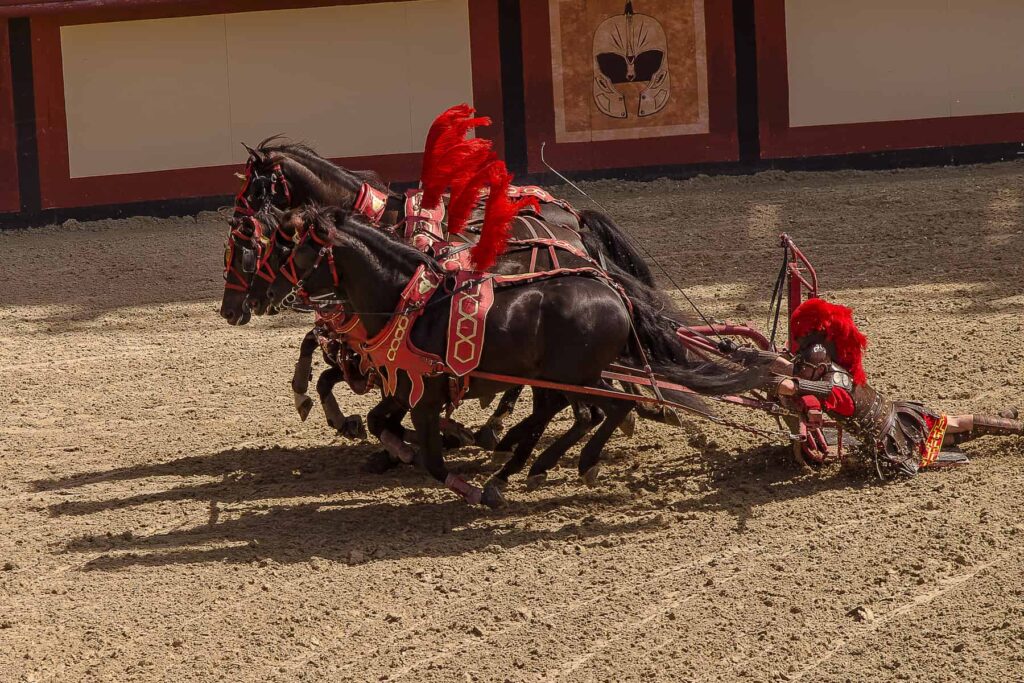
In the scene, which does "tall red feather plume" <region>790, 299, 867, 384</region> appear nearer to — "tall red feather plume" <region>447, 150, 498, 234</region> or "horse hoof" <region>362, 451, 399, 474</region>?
"tall red feather plume" <region>447, 150, 498, 234</region>

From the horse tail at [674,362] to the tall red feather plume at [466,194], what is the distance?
3.36 feet

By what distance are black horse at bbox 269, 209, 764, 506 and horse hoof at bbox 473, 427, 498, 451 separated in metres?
0.93

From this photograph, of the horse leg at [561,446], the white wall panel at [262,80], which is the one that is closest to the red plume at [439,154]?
the horse leg at [561,446]

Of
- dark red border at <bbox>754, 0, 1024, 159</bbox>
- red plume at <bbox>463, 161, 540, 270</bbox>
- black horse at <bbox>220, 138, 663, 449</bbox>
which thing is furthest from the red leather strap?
dark red border at <bbox>754, 0, 1024, 159</bbox>

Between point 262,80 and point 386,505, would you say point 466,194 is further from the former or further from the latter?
point 262,80

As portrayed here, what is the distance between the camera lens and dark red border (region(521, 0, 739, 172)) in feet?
46.6

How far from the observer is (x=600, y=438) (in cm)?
702

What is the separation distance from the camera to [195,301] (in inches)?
458

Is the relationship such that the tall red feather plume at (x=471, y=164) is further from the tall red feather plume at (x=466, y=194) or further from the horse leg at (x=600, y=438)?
the horse leg at (x=600, y=438)

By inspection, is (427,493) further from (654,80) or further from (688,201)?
(654,80)

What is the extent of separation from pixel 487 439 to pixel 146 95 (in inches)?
322

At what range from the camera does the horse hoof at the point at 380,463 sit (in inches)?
299

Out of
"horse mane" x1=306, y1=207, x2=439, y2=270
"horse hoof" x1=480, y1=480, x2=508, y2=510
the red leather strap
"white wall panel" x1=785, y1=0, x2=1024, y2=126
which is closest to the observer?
"horse mane" x1=306, y1=207, x2=439, y2=270

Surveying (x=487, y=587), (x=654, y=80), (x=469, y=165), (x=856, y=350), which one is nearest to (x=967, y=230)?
(x=654, y=80)
